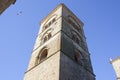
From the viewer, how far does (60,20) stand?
53.6 ft

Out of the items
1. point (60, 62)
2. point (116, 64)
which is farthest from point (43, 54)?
point (116, 64)

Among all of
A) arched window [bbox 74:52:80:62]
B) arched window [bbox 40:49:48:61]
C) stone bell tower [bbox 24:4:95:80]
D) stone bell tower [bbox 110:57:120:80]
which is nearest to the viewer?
stone bell tower [bbox 24:4:95:80]

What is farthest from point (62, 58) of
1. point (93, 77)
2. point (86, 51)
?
point (86, 51)

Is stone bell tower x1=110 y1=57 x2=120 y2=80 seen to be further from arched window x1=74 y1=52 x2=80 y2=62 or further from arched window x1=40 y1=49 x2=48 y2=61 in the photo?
arched window x1=40 y1=49 x2=48 y2=61

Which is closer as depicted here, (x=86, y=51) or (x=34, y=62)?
(x=34, y=62)

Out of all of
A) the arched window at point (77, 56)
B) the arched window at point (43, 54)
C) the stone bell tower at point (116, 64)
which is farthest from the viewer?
the stone bell tower at point (116, 64)

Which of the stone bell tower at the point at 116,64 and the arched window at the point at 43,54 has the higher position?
the stone bell tower at the point at 116,64

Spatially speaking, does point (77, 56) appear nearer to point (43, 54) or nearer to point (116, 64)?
point (43, 54)

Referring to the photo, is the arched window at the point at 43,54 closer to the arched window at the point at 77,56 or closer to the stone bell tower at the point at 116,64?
the arched window at the point at 77,56

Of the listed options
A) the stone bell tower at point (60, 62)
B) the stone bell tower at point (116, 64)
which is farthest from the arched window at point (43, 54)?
the stone bell tower at point (116, 64)

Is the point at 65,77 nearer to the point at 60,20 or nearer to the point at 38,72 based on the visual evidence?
the point at 38,72

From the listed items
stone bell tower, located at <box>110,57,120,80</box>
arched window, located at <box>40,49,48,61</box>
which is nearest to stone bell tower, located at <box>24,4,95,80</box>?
arched window, located at <box>40,49,48,61</box>

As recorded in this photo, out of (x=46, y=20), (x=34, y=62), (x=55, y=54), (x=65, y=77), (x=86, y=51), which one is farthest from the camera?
(x=46, y=20)

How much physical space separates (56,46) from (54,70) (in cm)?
276
